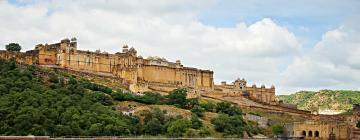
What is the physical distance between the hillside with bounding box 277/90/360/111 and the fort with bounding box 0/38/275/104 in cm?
3330

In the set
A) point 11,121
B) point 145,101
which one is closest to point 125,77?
point 145,101

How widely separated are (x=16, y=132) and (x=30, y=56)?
34.9 meters

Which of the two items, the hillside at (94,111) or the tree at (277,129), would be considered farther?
the tree at (277,129)

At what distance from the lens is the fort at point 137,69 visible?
92188 millimetres

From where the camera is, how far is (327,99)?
152750mm

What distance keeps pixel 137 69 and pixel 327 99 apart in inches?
2692

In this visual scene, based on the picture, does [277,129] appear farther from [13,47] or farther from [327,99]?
[327,99]

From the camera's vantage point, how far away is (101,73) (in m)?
96.2

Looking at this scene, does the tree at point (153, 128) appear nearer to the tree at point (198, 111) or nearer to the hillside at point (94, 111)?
the hillside at point (94, 111)

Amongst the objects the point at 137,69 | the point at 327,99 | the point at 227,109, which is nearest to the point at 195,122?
the point at 227,109

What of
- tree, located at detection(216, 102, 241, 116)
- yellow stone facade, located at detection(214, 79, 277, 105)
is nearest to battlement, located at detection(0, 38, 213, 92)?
Answer: yellow stone facade, located at detection(214, 79, 277, 105)

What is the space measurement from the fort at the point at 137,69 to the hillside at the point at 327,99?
109 feet

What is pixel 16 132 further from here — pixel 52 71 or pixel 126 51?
pixel 126 51

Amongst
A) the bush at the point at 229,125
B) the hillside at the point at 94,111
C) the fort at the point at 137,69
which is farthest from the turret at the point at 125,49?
the bush at the point at 229,125
